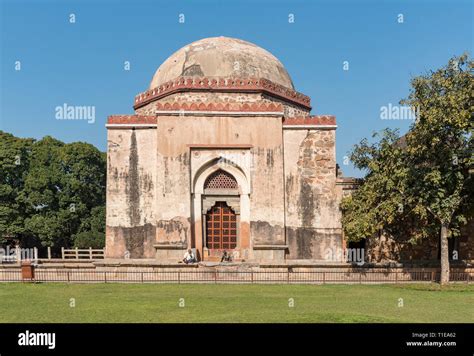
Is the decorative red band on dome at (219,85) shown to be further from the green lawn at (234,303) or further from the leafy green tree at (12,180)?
the leafy green tree at (12,180)

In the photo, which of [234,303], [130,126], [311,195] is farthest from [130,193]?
[234,303]

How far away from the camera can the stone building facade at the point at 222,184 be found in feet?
60.8

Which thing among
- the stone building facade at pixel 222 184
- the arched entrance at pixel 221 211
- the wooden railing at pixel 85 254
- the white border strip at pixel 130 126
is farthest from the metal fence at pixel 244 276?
the wooden railing at pixel 85 254

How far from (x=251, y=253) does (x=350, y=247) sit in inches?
170

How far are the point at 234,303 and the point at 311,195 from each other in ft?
27.0

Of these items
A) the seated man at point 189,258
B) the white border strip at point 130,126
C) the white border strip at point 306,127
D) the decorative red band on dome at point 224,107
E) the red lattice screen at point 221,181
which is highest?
the decorative red band on dome at point 224,107

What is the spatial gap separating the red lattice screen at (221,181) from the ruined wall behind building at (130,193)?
209 centimetres

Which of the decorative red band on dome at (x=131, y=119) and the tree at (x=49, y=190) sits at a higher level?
the decorative red band on dome at (x=131, y=119)

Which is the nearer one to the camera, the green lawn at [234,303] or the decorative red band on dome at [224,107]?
the green lawn at [234,303]

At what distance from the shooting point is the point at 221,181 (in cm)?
1947

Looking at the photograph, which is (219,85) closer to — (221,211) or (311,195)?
(221,211)

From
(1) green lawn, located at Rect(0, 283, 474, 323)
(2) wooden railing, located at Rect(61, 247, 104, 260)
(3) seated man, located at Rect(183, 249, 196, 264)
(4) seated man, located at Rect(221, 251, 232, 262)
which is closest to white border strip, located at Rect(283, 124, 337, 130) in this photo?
(4) seated man, located at Rect(221, 251, 232, 262)

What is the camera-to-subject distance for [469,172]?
15.8 meters
